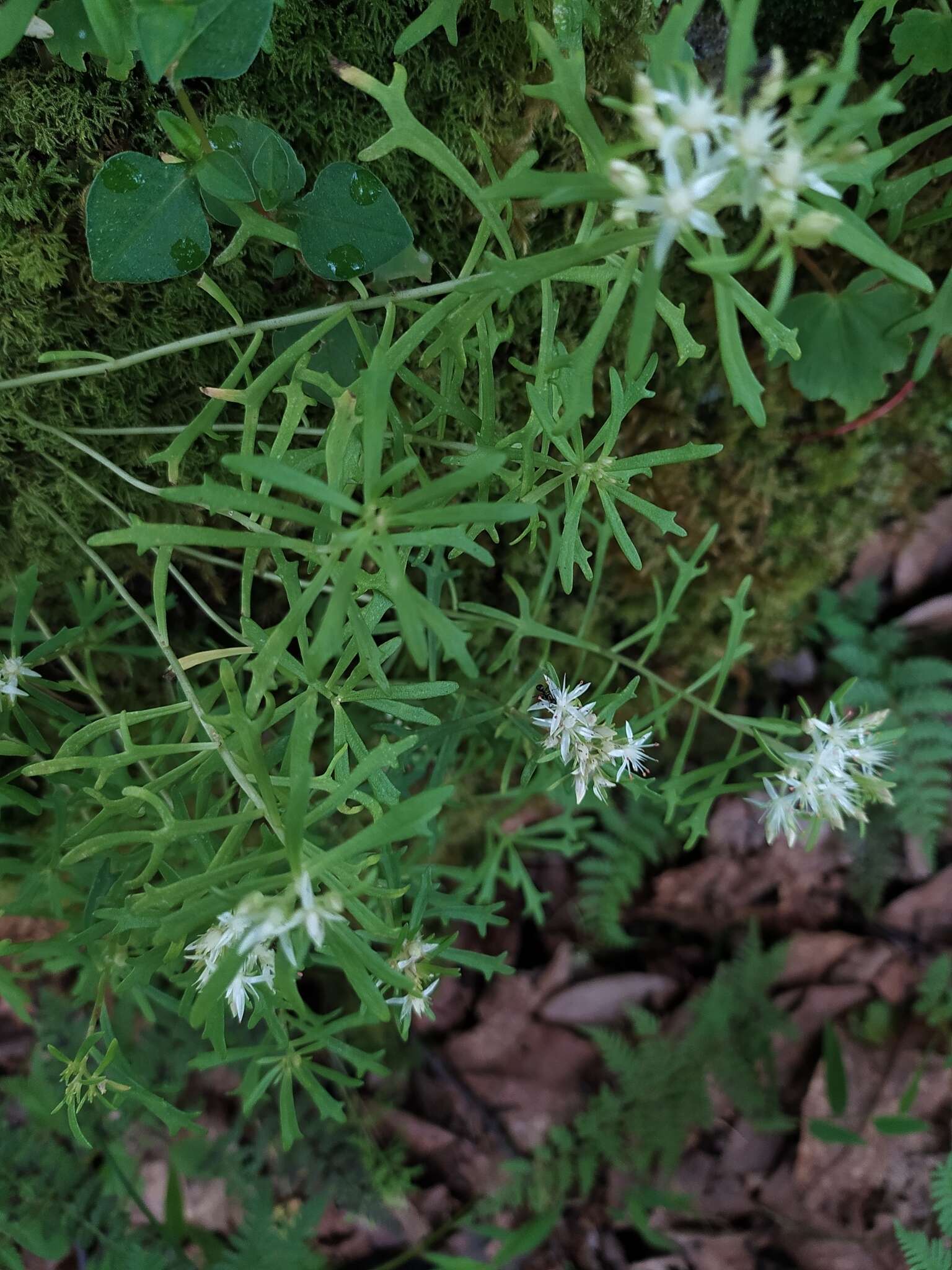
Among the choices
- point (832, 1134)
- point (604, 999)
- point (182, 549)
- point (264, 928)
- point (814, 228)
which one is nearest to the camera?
point (814, 228)

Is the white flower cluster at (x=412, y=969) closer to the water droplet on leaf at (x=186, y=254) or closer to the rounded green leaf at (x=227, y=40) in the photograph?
the water droplet on leaf at (x=186, y=254)

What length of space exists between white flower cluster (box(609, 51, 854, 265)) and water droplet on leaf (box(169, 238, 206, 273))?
80 centimetres

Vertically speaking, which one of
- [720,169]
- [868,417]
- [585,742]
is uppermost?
[868,417]

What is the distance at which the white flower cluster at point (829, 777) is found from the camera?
4.41 ft

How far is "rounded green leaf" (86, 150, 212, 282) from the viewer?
1.30 m

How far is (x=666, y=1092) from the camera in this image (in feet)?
8.84

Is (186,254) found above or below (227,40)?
below

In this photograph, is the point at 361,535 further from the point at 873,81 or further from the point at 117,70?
the point at 873,81

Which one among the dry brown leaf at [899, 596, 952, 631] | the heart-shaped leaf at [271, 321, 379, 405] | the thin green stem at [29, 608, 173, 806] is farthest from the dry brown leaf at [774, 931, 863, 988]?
the heart-shaped leaf at [271, 321, 379, 405]

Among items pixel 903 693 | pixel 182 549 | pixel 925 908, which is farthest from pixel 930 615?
pixel 182 549

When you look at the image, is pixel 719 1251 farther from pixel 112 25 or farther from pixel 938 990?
pixel 112 25

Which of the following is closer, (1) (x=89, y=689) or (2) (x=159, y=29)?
(2) (x=159, y=29)

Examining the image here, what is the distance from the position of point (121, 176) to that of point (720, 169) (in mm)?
952

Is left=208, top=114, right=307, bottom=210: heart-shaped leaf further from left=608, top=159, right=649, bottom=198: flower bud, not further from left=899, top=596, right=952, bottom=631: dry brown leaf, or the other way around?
left=899, top=596, right=952, bottom=631: dry brown leaf
